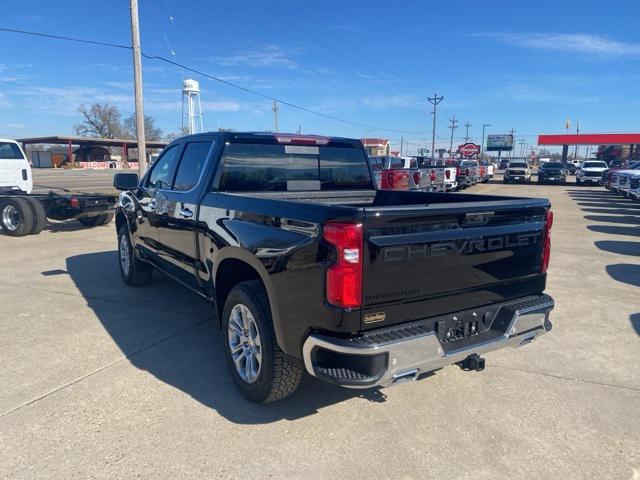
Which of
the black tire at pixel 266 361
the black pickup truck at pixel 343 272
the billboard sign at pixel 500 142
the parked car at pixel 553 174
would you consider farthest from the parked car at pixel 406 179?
the billboard sign at pixel 500 142

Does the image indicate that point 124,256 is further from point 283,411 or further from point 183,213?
point 283,411

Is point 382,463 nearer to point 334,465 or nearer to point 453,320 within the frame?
point 334,465

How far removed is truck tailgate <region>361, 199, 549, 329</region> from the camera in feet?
8.50

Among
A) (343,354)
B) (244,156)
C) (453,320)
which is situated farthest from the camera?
(244,156)

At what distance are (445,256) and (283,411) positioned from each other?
1.55m

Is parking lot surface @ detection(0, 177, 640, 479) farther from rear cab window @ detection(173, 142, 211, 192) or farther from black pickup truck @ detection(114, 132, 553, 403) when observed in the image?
rear cab window @ detection(173, 142, 211, 192)

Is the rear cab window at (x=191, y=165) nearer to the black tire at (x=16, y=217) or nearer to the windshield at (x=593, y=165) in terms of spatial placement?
the black tire at (x=16, y=217)

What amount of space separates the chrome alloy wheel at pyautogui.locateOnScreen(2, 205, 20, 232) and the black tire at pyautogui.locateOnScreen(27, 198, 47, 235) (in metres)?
0.39

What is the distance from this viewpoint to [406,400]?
3.44 metres

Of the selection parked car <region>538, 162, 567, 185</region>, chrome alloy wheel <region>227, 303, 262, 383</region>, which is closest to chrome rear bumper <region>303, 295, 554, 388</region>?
chrome alloy wheel <region>227, 303, 262, 383</region>

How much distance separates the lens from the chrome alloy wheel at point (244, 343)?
3273 millimetres

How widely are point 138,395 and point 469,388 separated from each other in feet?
8.14

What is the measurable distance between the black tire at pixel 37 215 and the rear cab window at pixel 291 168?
27.0 ft

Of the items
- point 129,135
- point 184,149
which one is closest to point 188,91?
point 129,135
